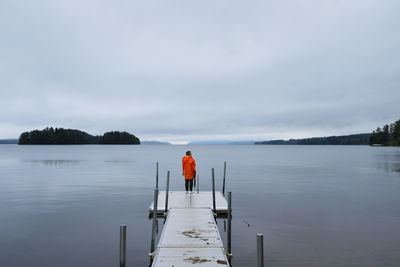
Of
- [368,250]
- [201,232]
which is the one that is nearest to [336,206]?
[368,250]

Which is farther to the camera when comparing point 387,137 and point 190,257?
point 387,137

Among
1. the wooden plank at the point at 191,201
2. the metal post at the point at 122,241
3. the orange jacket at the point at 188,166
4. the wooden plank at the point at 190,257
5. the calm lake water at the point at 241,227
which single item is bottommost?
the calm lake water at the point at 241,227

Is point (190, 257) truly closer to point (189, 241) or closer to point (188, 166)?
point (189, 241)

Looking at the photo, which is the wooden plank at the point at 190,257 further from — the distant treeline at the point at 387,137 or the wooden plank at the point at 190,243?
the distant treeline at the point at 387,137

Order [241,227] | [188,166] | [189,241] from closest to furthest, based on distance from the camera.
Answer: [189,241], [241,227], [188,166]

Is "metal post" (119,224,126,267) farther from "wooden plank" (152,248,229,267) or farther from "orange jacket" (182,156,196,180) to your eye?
"orange jacket" (182,156,196,180)

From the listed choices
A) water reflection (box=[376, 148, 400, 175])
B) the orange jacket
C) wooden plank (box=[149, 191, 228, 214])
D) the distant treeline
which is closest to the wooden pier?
wooden plank (box=[149, 191, 228, 214])

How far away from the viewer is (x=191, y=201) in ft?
53.1

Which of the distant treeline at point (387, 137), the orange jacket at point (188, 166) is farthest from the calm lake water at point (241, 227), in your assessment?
the distant treeline at point (387, 137)

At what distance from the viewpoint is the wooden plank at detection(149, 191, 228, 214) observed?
15.2m

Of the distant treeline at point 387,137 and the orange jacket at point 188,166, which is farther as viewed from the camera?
the distant treeline at point 387,137

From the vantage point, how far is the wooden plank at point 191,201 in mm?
15167

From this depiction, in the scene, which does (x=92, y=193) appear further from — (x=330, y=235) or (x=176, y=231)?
(x=330, y=235)

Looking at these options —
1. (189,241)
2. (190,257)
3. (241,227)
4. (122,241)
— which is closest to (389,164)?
(241,227)
